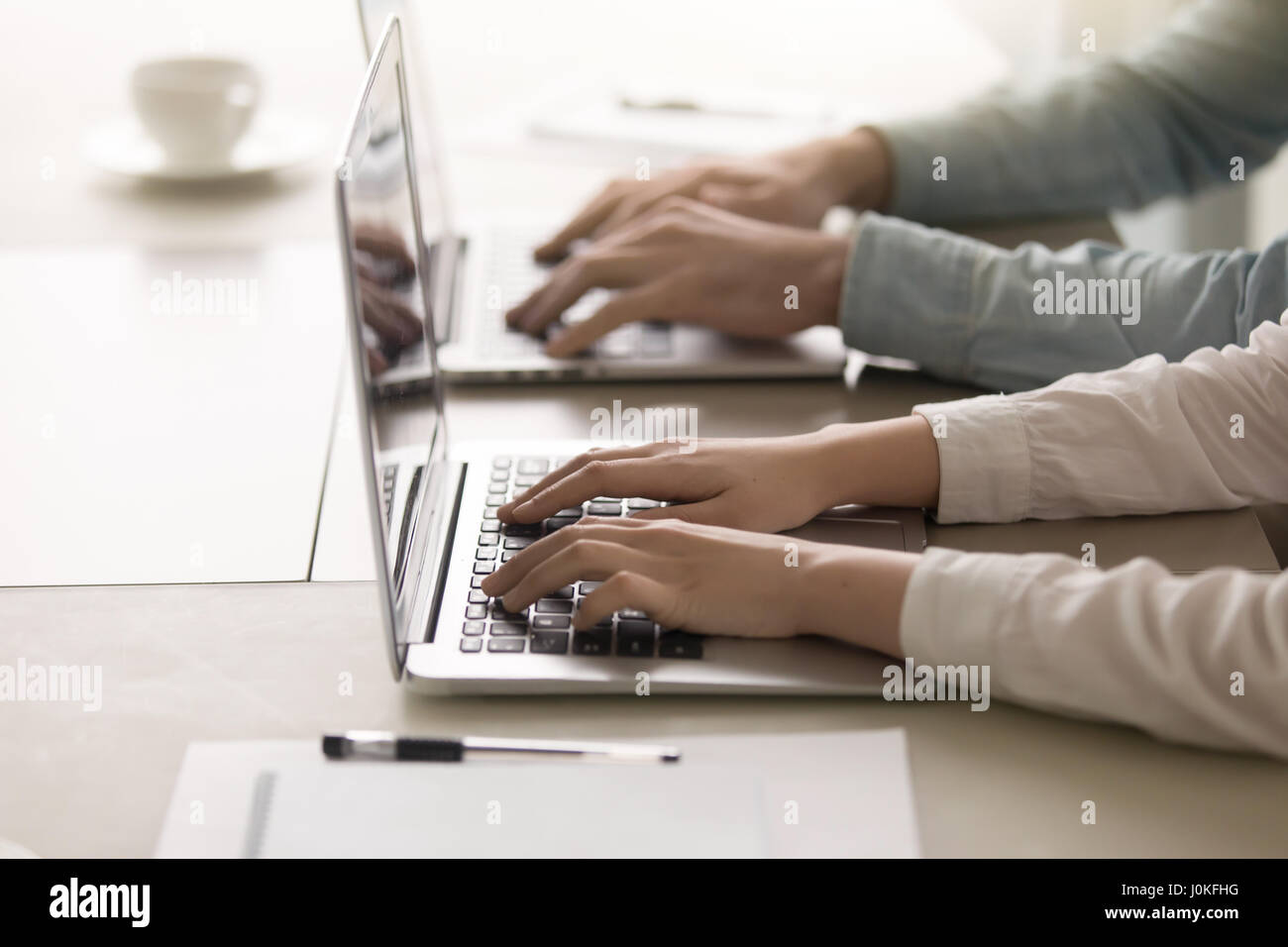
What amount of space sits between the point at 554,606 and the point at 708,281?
403 mm

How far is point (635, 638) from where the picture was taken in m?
0.67

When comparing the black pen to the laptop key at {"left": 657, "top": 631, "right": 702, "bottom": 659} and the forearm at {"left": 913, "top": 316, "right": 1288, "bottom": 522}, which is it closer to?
the laptop key at {"left": 657, "top": 631, "right": 702, "bottom": 659}

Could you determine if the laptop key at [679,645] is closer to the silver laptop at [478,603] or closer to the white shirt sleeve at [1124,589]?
the silver laptop at [478,603]

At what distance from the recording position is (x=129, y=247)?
1176mm

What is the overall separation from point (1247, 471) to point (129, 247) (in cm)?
94

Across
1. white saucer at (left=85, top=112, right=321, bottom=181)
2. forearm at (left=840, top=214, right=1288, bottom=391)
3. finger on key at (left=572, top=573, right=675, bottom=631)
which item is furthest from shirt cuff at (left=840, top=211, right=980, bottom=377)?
white saucer at (left=85, top=112, right=321, bottom=181)

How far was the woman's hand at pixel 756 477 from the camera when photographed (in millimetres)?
751

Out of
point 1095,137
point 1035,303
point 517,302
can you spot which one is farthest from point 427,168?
point 1095,137

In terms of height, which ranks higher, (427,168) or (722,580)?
(427,168)

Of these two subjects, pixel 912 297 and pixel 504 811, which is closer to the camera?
pixel 504 811

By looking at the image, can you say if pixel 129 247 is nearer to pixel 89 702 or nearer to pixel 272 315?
pixel 272 315

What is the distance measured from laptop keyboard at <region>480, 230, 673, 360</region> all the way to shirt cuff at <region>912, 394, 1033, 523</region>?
30cm

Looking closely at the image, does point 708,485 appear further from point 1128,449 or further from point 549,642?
point 1128,449
